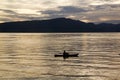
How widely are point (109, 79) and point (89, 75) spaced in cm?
525

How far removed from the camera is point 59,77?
181 ft

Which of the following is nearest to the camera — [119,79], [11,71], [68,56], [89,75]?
[119,79]

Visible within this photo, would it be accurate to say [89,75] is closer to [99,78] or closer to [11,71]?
[99,78]

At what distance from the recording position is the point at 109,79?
5384 centimetres

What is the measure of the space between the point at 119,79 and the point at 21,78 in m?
17.6

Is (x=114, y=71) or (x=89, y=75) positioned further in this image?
(x=114, y=71)

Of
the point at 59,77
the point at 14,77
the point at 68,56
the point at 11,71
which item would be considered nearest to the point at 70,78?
the point at 59,77

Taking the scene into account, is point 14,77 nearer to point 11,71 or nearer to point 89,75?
point 11,71

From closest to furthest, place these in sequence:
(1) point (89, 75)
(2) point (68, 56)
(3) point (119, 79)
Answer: (3) point (119, 79) → (1) point (89, 75) → (2) point (68, 56)

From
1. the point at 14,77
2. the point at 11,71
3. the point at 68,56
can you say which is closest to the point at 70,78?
the point at 14,77

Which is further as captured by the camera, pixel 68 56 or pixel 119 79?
pixel 68 56

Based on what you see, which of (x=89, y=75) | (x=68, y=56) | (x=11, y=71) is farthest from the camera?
(x=68, y=56)

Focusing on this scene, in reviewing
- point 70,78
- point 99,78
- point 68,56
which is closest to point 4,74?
point 70,78

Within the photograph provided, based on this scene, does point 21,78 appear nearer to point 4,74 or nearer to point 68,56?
point 4,74
